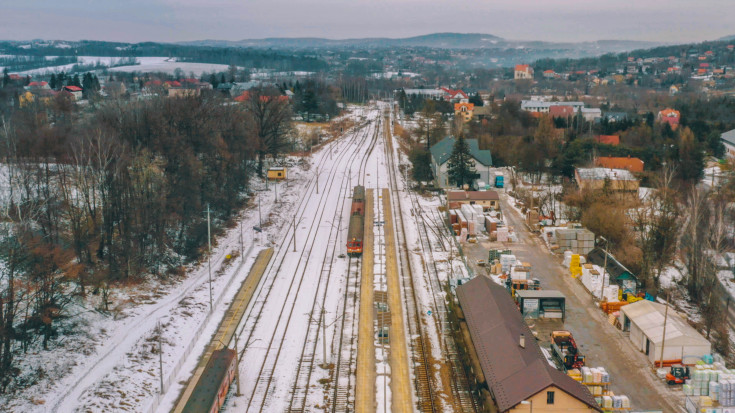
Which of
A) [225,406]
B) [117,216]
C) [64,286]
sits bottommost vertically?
[225,406]

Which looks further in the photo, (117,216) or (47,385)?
(117,216)

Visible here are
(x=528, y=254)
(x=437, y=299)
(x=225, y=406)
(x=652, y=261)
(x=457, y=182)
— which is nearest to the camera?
(x=225, y=406)

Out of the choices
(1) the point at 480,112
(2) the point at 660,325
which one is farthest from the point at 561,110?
(2) the point at 660,325

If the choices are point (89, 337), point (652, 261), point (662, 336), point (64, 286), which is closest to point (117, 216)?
point (64, 286)

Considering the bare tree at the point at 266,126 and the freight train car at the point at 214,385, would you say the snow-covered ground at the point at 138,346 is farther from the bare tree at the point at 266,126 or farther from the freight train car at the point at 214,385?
the bare tree at the point at 266,126

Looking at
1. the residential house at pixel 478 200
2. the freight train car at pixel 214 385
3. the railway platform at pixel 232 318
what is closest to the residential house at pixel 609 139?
the residential house at pixel 478 200

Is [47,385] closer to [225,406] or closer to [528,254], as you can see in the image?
[225,406]

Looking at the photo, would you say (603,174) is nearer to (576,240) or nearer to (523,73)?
(576,240)
